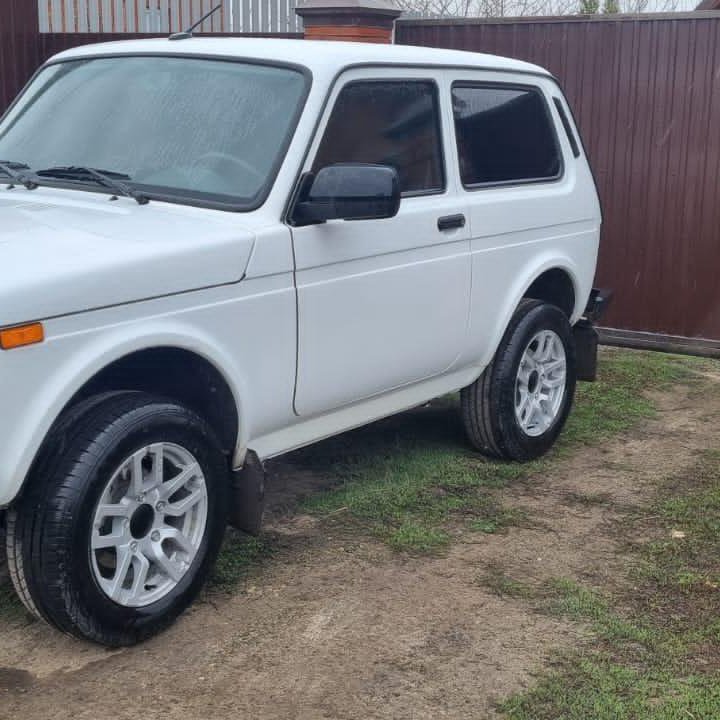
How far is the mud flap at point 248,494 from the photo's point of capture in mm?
4379

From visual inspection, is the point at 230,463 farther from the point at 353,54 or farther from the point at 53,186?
the point at 353,54

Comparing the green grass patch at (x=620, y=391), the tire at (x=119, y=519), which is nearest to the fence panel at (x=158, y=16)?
A: the green grass patch at (x=620, y=391)

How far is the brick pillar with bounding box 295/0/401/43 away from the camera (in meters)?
8.80

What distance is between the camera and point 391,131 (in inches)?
201

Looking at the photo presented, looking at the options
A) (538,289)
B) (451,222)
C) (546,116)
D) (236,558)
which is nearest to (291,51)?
(451,222)

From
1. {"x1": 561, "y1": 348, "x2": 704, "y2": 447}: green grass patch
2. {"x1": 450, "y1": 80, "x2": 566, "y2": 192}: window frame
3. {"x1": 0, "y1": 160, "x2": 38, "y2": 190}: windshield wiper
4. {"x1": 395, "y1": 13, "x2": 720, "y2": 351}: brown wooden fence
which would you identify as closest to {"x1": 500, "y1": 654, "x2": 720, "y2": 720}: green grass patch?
{"x1": 450, "y1": 80, "x2": 566, "y2": 192}: window frame

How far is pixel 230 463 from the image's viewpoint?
442cm

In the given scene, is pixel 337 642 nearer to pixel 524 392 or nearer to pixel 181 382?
pixel 181 382

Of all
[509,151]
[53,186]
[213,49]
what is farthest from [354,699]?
[509,151]

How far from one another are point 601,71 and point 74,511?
21.1 feet

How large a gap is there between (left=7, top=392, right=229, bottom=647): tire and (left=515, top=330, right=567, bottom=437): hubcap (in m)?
2.26

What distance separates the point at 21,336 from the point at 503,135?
309 centimetres

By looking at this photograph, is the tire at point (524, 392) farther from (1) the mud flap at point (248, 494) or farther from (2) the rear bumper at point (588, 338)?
(1) the mud flap at point (248, 494)

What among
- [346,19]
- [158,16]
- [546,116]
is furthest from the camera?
[158,16]
